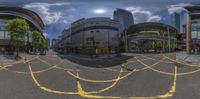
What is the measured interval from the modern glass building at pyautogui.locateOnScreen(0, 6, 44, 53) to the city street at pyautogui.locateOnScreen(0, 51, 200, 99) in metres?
0.26

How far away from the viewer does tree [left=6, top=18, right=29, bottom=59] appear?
1.92m

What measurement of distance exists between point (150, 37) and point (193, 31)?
13.0 inches

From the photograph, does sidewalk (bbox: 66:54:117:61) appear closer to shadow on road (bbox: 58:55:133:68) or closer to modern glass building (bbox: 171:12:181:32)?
shadow on road (bbox: 58:55:133:68)

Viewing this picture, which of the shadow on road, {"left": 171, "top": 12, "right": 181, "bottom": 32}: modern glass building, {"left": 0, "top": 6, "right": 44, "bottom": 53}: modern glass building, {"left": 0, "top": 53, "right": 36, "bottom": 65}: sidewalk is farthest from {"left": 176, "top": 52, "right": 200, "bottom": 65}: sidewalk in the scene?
{"left": 0, "top": 53, "right": 36, "bottom": 65}: sidewalk

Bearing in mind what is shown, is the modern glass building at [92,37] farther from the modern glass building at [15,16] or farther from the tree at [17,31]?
the tree at [17,31]

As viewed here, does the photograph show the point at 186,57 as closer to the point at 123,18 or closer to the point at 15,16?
the point at 123,18

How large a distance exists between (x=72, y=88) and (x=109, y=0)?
0.79 m

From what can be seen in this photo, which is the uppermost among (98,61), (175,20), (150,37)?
(175,20)

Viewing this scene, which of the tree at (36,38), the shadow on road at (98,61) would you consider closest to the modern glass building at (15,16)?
the tree at (36,38)

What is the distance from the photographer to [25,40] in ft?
6.58

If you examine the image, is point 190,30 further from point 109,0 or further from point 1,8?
point 1,8

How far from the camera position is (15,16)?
188cm

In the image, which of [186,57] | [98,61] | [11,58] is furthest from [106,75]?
[11,58]

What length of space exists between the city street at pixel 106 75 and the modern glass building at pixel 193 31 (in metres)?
0.17
